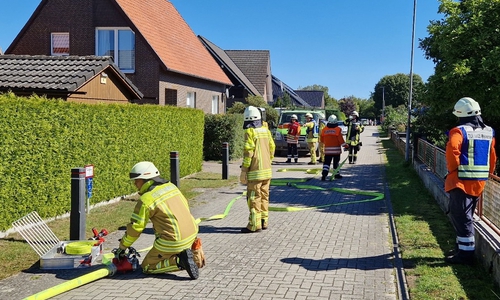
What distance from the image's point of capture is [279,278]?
591cm

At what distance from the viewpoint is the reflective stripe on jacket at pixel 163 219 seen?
5.64 m

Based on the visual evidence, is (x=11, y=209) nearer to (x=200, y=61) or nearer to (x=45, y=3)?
(x=45, y=3)

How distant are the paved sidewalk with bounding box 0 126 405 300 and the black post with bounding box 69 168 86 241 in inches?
19.1

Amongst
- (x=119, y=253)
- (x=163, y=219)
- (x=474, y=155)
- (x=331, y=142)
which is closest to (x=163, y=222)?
(x=163, y=219)

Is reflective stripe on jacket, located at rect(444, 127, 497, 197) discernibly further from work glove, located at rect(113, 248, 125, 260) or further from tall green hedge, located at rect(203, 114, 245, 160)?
tall green hedge, located at rect(203, 114, 245, 160)

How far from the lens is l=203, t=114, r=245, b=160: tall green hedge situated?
20.3m

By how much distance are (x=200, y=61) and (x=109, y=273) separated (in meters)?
21.6

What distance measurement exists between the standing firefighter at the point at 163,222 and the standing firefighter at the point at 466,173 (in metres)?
3.20

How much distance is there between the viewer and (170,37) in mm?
24281

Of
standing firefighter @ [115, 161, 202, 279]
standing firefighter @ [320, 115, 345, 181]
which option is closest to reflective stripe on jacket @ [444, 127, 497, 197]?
standing firefighter @ [115, 161, 202, 279]

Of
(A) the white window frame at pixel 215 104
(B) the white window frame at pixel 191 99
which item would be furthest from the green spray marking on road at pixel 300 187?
(A) the white window frame at pixel 215 104

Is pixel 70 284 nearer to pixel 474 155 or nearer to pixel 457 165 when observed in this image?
pixel 457 165

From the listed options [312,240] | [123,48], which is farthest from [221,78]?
[312,240]

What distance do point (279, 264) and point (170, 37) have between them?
767 inches
